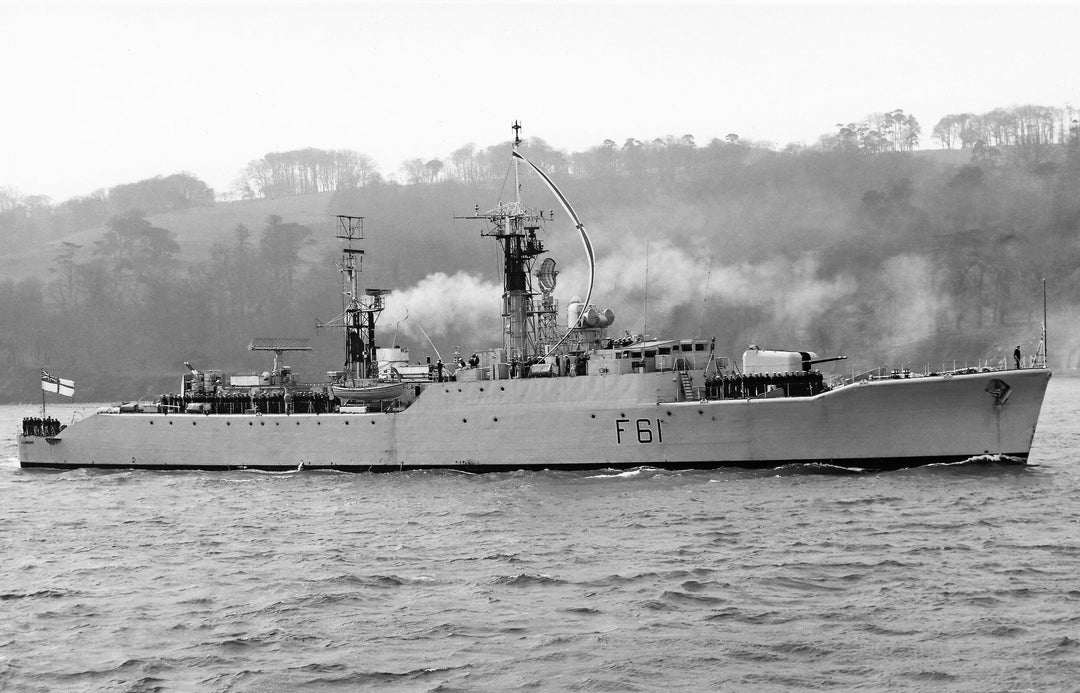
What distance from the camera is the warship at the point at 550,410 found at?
97.6ft

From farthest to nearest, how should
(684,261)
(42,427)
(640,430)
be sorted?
1. (684,261)
2. (42,427)
3. (640,430)

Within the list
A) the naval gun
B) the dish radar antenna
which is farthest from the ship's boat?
the naval gun

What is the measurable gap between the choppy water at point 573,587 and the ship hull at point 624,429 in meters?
0.97

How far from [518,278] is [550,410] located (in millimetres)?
6089

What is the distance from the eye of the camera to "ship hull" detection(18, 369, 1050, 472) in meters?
29.5

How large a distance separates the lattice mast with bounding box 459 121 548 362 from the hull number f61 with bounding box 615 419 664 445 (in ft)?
17.8

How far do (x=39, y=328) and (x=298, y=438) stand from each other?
285 feet

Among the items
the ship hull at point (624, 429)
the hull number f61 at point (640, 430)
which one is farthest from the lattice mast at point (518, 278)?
the hull number f61 at point (640, 430)

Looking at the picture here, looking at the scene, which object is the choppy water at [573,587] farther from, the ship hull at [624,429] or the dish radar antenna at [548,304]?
the dish radar antenna at [548,304]

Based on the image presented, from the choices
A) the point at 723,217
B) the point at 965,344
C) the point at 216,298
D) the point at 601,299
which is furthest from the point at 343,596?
the point at 216,298

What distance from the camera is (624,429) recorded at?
32.3 m

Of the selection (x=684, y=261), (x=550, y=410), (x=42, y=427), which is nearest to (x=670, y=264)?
(x=684, y=261)

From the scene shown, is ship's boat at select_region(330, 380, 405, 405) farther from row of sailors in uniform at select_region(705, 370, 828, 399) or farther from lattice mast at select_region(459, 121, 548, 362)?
row of sailors in uniform at select_region(705, 370, 828, 399)

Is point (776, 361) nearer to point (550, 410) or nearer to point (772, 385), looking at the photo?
point (772, 385)
